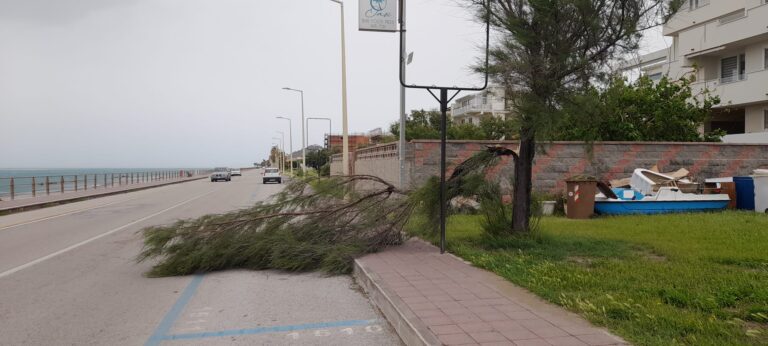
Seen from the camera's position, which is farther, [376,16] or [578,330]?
[376,16]

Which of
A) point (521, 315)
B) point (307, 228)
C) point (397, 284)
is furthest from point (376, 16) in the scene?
point (521, 315)

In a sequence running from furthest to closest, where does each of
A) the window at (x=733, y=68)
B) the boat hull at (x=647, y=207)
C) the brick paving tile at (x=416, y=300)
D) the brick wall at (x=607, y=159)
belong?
the window at (x=733, y=68) < the brick wall at (x=607, y=159) < the boat hull at (x=647, y=207) < the brick paving tile at (x=416, y=300)

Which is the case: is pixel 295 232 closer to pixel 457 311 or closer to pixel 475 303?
pixel 475 303

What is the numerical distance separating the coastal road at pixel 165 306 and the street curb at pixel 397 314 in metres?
→ 0.11

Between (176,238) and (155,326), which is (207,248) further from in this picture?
(155,326)

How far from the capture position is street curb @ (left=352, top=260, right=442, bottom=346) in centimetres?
478

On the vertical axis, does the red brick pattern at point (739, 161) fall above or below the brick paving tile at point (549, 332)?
above

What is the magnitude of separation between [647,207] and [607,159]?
3.09 meters

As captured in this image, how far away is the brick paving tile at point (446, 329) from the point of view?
4.83 metres

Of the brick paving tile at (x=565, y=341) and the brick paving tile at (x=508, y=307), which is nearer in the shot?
the brick paving tile at (x=565, y=341)

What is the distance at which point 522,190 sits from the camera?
32.0 ft

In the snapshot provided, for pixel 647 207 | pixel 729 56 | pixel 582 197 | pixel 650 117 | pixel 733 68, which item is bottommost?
pixel 647 207

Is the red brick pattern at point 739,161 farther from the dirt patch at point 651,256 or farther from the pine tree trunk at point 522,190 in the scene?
the pine tree trunk at point 522,190

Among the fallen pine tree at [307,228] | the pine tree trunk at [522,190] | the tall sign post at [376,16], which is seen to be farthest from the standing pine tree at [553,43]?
the tall sign post at [376,16]
